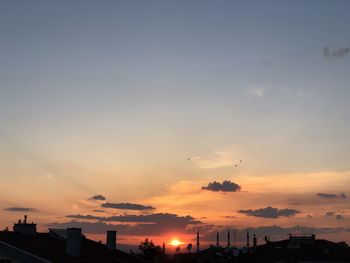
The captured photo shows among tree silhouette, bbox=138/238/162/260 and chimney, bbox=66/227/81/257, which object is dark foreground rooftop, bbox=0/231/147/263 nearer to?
chimney, bbox=66/227/81/257

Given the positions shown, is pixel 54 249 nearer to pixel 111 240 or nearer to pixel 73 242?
pixel 73 242

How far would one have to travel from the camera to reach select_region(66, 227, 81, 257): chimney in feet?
156

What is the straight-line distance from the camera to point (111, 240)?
59594 millimetres

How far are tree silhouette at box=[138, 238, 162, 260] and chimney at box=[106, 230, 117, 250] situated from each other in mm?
27740

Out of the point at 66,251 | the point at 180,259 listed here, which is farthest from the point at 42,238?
the point at 180,259

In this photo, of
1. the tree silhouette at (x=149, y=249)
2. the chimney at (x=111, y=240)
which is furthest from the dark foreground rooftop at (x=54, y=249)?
the tree silhouette at (x=149, y=249)

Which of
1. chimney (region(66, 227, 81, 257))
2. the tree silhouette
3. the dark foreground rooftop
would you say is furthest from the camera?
the tree silhouette

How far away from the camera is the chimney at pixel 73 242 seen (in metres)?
47.4

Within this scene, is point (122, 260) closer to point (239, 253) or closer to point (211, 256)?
point (239, 253)

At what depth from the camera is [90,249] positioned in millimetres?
54094

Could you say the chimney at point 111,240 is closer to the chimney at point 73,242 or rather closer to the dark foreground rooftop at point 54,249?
the dark foreground rooftop at point 54,249

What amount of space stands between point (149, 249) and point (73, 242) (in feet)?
156

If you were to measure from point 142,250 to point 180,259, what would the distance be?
8.85 meters

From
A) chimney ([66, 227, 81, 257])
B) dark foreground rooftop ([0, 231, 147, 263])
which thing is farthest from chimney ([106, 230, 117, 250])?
chimney ([66, 227, 81, 257])
